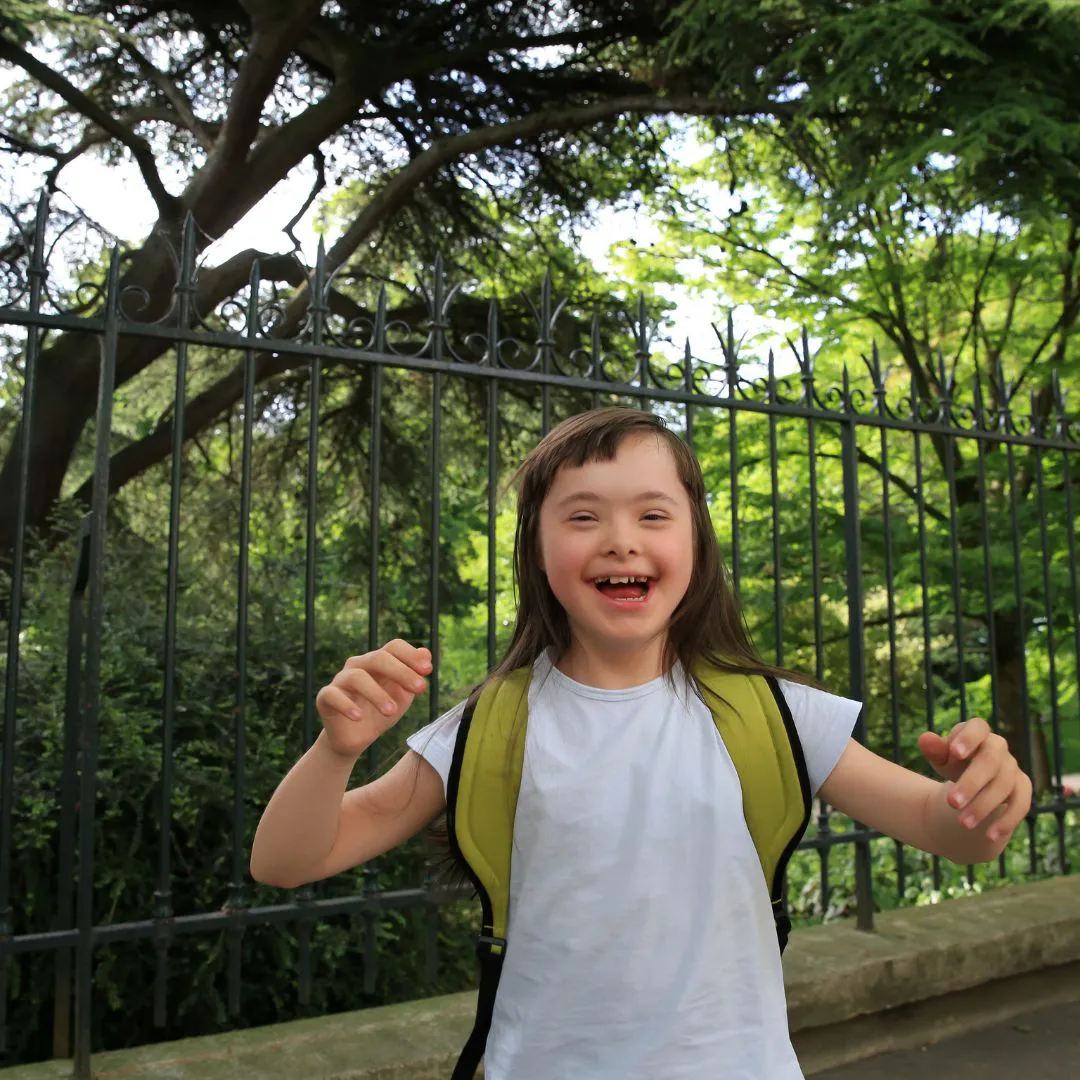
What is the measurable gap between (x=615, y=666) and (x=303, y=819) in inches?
18.9

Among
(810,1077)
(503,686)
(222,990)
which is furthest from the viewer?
(222,990)

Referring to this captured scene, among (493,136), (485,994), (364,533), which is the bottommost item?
(485,994)

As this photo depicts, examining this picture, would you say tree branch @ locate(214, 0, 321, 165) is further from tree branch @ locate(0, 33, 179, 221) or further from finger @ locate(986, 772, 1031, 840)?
finger @ locate(986, 772, 1031, 840)

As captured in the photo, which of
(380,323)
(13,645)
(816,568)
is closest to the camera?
(13,645)

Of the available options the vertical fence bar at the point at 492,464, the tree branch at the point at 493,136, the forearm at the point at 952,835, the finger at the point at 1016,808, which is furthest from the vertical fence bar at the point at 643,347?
the tree branch at the point at 493,136

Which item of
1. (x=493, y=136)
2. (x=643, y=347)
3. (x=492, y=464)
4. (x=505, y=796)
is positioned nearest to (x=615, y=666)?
(x=505, y=796)

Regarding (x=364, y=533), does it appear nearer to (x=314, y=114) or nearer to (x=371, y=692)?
(x=314, y=114)

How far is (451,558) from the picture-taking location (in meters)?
7.89

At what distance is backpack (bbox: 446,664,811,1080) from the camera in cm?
131

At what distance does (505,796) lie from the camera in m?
1.33

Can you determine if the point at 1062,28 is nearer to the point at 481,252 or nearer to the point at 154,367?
the point at 481,252

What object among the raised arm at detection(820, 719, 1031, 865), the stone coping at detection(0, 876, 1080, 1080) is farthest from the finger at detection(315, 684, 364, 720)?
the stone coping at detection(0, 876, 1080, 1080)

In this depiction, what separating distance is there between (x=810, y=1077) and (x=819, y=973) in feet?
0.96

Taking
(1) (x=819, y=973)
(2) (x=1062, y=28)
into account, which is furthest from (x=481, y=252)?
(1) (x=819, y=973)
